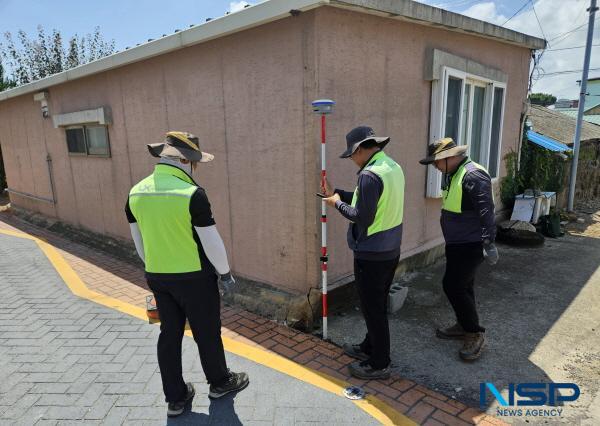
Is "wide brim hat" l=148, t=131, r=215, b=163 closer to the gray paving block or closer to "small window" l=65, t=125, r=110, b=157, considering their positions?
the gray paving block

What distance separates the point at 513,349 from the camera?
3748mm

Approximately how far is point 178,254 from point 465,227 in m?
2.34

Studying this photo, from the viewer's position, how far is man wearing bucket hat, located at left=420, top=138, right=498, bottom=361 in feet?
10.9

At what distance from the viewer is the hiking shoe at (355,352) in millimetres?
3574

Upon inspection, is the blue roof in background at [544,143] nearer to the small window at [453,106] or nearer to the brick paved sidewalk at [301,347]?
the small window at [453,106]

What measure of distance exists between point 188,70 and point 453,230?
3.67m

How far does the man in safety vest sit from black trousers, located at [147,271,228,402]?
3.70 feet

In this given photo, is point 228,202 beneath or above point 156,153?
beneath

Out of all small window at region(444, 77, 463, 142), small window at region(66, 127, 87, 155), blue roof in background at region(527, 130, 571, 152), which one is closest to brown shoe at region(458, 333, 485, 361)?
small window at region(444, 77, 463, 142)

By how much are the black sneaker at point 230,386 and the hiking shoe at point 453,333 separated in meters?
1.90

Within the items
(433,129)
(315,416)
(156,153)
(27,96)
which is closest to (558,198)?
(433,129)

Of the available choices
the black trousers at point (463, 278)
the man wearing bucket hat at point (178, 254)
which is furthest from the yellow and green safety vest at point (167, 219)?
the black trousers at point (463, 278)

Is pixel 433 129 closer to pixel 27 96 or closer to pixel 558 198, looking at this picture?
pixel 558 198

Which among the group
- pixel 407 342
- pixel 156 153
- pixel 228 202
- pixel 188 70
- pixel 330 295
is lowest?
pixel 407 342
